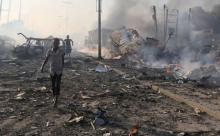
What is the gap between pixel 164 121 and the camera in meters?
9.09

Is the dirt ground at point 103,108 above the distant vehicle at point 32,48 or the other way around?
the other way around

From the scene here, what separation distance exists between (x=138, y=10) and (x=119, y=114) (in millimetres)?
37571

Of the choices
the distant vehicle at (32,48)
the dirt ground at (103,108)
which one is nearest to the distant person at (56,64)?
the dirt ground at (103,108)

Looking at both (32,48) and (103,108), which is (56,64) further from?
(32,48)

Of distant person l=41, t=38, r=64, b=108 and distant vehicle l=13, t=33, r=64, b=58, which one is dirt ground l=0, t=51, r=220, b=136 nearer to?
distant person l=41, t=38, r=64, b=108

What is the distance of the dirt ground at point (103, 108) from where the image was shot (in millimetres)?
8148

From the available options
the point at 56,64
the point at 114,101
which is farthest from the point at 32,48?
the point at 56,64

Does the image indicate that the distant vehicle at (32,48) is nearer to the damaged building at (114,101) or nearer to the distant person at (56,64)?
→ the damaged building at (114,101)

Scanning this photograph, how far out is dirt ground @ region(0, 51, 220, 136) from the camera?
8148 millimetres

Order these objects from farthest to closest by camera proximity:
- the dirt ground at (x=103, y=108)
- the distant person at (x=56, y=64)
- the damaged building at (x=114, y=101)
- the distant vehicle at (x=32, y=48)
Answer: the distant vehicle at (x=32, y=48), the distant person at (x=56, y=64), the damaged building at (x=114, y=101), the dirt ground at (x=103, y=108)

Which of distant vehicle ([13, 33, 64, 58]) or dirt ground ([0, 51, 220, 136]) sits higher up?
distant vehicle ([13, 33, 64, 58])

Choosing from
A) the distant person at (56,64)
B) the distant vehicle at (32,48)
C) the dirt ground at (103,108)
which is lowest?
the dirt ground at (103,108)

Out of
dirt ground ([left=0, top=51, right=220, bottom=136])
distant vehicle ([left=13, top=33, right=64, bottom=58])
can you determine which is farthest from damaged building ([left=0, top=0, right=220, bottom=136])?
distant vehicle ([left=13, top=33, right=64, bottom=58])

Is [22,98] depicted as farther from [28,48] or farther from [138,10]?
[138,10]
